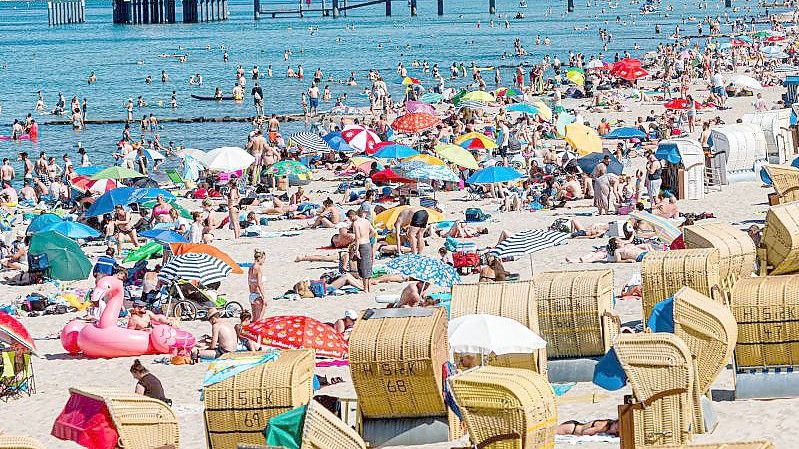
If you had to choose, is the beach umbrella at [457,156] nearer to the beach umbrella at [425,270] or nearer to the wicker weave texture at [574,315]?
the beach umbrella at [425,270]

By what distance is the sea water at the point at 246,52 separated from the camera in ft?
148

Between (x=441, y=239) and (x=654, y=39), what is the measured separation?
199 feet

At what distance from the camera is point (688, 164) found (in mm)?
21828

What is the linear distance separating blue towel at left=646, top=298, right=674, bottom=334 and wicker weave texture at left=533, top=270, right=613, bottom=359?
2.90 ft

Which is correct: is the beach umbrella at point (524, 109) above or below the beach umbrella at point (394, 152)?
above

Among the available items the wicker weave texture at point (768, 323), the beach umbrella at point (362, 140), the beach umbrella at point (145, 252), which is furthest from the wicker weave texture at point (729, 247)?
the beach umbrella at point (362, 140)

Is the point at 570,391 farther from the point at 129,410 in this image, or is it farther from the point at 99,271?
the point at 99,271

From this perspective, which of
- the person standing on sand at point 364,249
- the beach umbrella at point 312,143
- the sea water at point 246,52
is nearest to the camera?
the person standing on sand at point 364,249

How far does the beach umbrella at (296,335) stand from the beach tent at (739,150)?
38.0 feet

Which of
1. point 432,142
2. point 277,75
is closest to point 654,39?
point 277,75

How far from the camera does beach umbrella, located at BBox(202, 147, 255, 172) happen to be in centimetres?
2477

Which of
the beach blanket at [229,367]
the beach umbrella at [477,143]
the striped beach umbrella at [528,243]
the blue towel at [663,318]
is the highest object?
the blue towel at [663,318]

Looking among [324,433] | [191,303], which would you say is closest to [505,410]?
[324,433]

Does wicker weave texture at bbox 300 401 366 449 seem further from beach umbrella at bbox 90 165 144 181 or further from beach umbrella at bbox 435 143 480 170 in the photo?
beach umbrella at bbox 90 165 144 181
